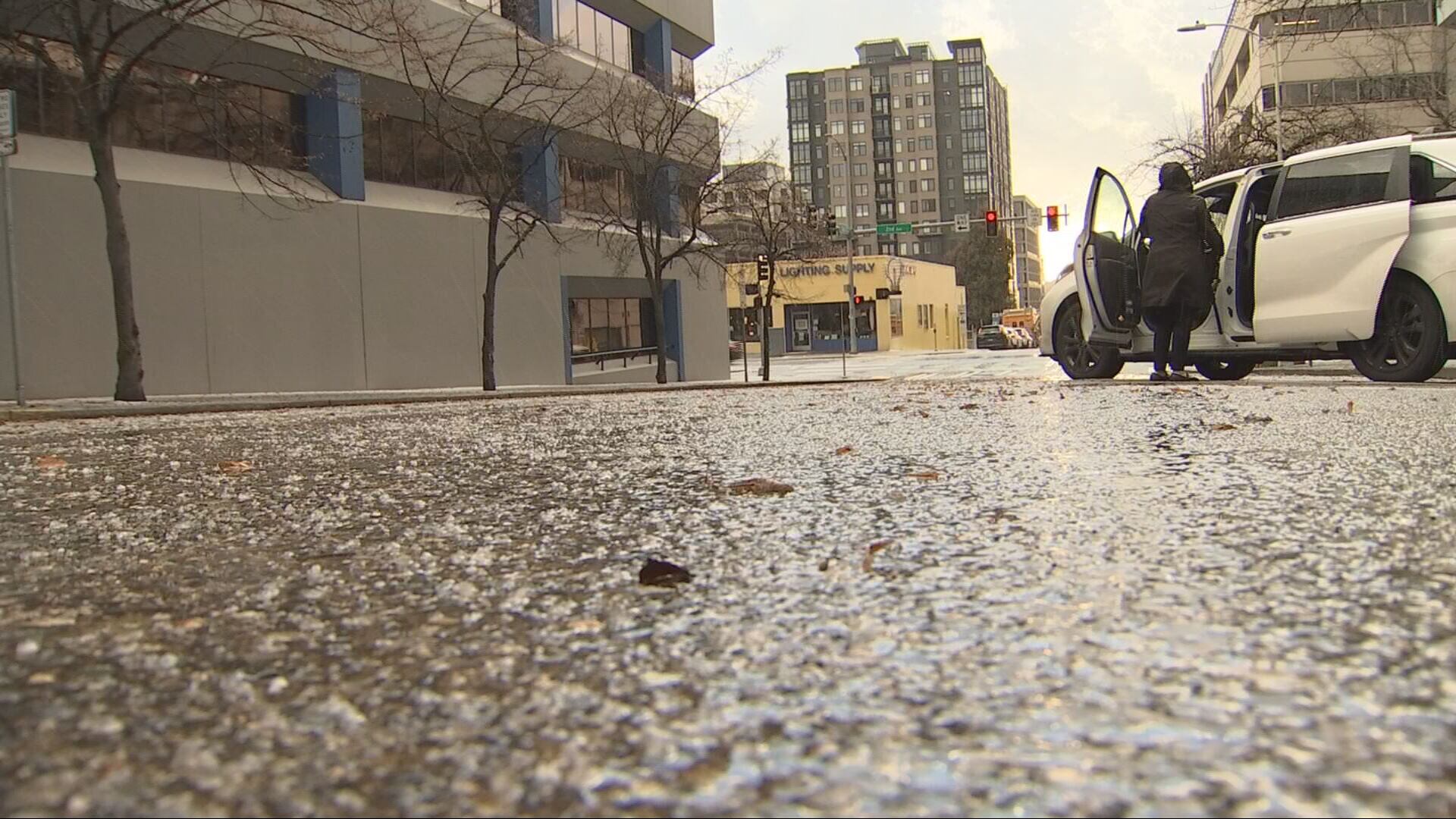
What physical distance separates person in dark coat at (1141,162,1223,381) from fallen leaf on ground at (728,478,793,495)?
691 centimetres

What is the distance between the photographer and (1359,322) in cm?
819

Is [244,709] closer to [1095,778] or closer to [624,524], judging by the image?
[1095,778]

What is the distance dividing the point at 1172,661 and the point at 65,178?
18.8 m

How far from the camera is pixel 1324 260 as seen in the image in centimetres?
834

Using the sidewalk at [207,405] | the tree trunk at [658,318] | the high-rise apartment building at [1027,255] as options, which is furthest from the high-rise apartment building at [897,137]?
the sidewalk at [207,405]

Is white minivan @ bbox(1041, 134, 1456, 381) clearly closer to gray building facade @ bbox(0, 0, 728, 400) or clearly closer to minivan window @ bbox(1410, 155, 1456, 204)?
minivan window @ bbox(1410, 155, 1456, 204)

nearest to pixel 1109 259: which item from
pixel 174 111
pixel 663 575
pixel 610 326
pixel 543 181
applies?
pixel 663 575

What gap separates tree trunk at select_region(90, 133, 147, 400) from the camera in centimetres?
1277

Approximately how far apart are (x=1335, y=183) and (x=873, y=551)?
809 cm

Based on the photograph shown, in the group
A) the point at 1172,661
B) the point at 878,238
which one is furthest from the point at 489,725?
the point at 878,238

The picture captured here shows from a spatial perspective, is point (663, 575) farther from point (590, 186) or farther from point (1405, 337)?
point (590, 186)

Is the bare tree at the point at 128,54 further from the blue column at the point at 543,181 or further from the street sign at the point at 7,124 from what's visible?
the blue column at the point at 543,181

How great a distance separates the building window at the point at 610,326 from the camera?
98.3ft

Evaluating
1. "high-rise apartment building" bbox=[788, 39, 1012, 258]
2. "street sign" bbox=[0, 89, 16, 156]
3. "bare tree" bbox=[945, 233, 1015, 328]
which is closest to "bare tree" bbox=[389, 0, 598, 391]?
"street sign" bbox=[0, 89, 16, 156]
